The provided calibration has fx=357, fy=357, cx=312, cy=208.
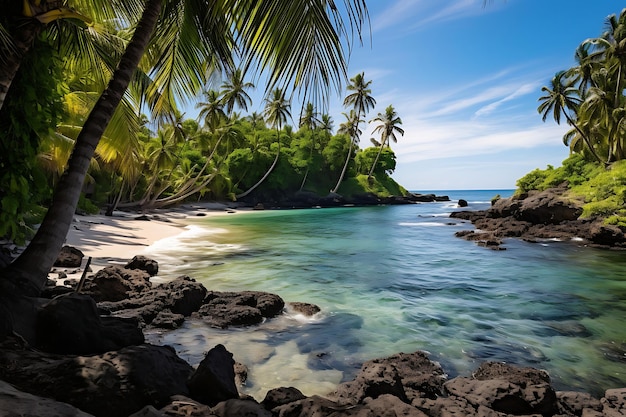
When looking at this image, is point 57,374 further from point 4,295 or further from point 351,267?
point 351,267

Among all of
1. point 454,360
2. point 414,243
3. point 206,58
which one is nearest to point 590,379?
point 454,360

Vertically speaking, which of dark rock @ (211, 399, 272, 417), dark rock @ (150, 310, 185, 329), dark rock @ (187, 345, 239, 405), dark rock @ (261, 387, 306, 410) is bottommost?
dark rock @ (150, 310, 185, 329)

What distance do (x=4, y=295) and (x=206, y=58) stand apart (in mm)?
4571

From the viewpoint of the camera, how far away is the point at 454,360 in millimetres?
5246

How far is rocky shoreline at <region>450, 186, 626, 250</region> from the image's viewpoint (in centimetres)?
1716

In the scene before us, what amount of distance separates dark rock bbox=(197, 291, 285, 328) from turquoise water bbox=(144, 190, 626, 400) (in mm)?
234

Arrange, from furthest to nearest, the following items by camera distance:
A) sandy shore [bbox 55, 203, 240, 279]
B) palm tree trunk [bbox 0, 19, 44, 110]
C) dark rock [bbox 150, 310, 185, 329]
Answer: sandy shore [bbox 55, 203, 240, 279]
dark rock [bbox 150, 310, 185, 329]
palm tree trunk [bbox 0, 19, 44, 110]

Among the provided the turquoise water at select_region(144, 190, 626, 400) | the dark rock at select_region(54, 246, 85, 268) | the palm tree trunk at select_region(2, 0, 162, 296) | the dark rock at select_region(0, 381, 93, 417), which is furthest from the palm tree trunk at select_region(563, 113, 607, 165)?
the dark rock at select_region(0, 381, 93, 417)

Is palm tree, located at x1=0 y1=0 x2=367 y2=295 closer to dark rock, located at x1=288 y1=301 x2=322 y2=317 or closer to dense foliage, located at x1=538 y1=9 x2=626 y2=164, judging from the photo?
dark rock, located at x1=288 y1=301 x2=322 y2=317

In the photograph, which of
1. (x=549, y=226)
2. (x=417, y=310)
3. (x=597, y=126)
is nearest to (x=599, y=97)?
(x=597, y=126)

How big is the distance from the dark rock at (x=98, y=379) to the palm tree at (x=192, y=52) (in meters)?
1.38

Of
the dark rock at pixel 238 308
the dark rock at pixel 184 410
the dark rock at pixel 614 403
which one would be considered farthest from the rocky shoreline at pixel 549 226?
the dark rock at pixel 184 410

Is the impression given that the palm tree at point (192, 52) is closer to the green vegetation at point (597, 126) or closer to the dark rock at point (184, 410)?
the dark rock at point (184, 410)

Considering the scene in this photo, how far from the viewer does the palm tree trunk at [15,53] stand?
3.10 meters
